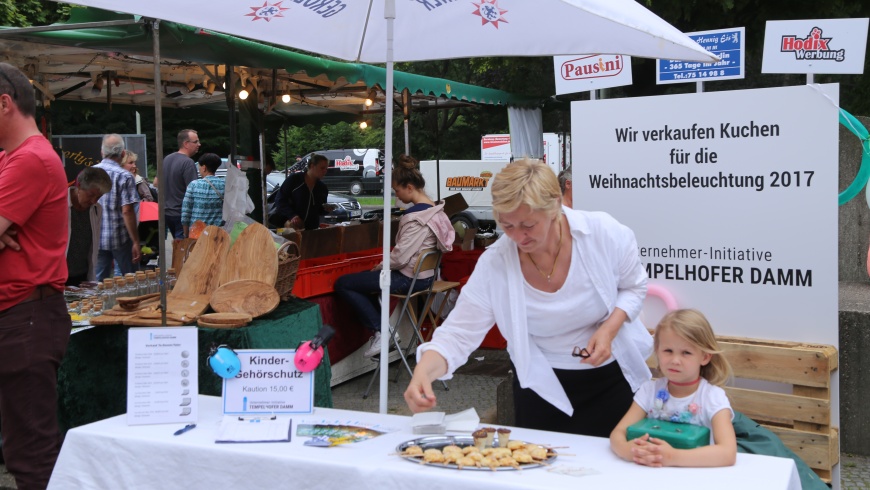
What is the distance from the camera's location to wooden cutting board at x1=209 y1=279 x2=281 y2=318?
431cm

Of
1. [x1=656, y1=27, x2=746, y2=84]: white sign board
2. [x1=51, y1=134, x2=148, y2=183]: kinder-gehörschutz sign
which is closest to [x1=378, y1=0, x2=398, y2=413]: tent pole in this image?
[x1=656, y1=27, x2=746, y2=84]: white sign board

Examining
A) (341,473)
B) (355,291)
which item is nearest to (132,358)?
(341,473)

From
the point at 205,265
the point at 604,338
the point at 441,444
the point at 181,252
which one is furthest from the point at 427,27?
the point at 181,252

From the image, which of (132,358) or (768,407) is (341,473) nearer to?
(132,358)

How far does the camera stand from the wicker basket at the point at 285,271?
15.0 feet

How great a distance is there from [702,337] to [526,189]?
627mm

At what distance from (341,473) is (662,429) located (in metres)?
0.84

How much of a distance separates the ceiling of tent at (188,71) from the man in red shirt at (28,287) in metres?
1.02

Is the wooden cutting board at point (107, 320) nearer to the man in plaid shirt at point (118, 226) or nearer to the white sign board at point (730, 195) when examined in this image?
the white sign board at point (730, 195)

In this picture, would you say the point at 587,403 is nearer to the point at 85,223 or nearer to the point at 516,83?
the point at 85,223

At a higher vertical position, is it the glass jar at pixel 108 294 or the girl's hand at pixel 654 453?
the glass jar at pixel 108 294

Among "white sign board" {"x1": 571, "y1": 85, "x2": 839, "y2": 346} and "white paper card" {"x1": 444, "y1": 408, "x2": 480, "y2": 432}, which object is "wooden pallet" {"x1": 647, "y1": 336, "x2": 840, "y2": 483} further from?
"white paper card" {"x1": 444, "y1": 408, "x2": 480, "y2": 432}

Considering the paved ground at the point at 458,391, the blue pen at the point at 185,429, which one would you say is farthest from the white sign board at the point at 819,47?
the blue pen at the point at 185,429

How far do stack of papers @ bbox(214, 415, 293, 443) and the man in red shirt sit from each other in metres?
1.06
